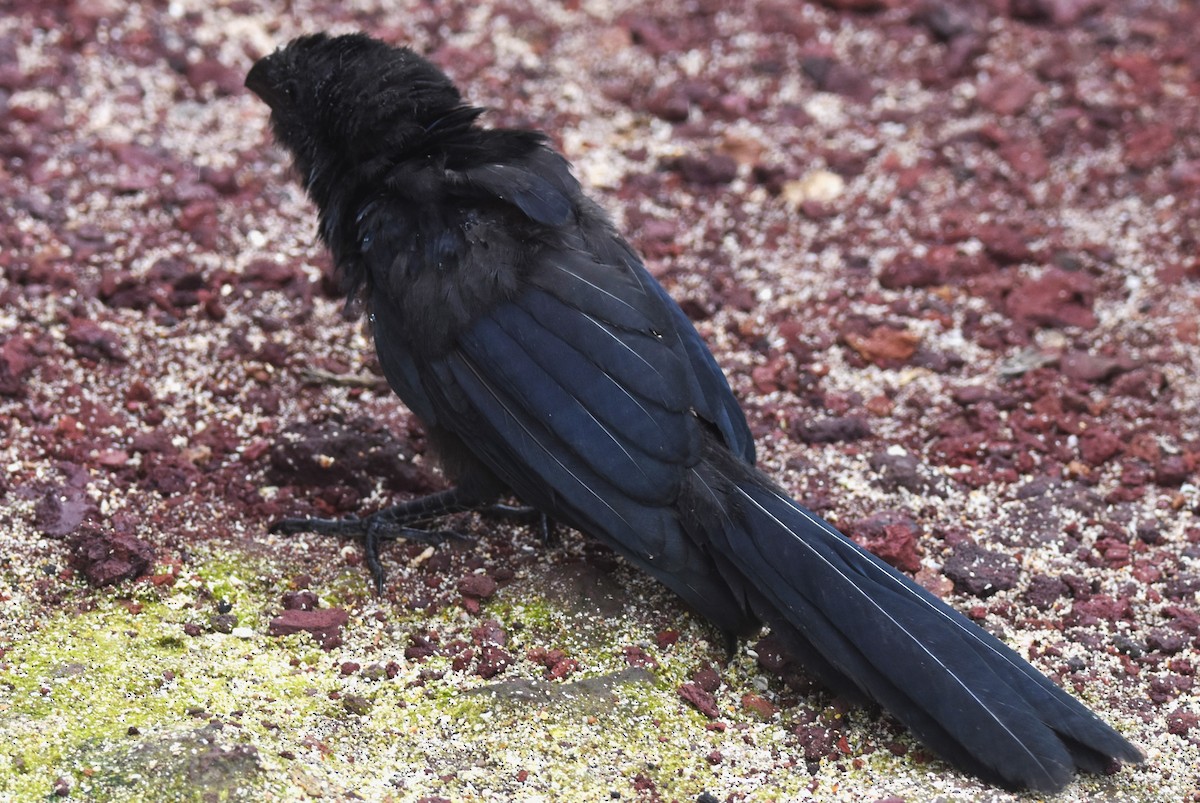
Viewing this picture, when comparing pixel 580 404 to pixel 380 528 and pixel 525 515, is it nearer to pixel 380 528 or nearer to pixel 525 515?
pixel 525 515

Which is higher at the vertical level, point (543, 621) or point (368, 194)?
point (368, 194)

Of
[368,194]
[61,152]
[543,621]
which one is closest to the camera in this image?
[543,621]

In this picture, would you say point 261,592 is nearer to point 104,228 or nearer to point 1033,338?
point 104,228

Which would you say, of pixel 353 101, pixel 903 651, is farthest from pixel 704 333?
pixel 903 651

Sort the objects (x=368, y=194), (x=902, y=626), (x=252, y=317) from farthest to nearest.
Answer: (x=252, y=317)
(x=368, y=194)
(x=902, y=626)

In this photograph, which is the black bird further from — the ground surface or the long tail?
the ground surface

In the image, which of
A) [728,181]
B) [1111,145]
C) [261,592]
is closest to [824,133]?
[728,181]

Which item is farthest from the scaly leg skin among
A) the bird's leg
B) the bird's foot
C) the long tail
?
the long tail

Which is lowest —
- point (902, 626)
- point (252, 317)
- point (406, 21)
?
point (902, 626)
